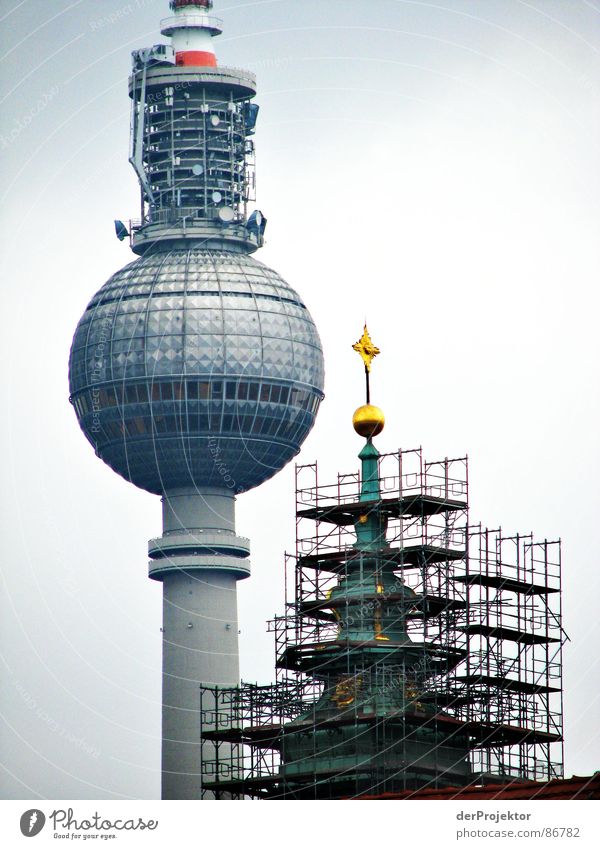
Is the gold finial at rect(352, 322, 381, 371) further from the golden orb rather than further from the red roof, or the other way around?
the red roof

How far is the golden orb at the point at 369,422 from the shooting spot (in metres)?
155

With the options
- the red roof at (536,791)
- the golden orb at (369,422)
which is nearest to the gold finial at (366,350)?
the golden orb at (369,422)

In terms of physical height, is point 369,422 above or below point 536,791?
above

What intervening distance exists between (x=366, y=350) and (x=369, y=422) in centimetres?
643

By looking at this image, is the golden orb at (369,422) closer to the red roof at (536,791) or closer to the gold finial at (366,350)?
the gold finial at (366,350)

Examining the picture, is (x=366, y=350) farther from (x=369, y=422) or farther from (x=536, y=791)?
(x=536, y=791)

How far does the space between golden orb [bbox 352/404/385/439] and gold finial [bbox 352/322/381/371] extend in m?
4.89

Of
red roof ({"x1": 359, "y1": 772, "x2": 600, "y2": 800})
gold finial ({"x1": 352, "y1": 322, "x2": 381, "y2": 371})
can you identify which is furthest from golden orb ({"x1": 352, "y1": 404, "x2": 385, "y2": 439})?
red roof ({"x1": 359, "y1": 772, "x2": 600, "y2": 800})

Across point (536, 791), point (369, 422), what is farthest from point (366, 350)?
point (536, 791)

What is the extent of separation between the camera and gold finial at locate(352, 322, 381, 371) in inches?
6294

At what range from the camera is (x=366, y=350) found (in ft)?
525
